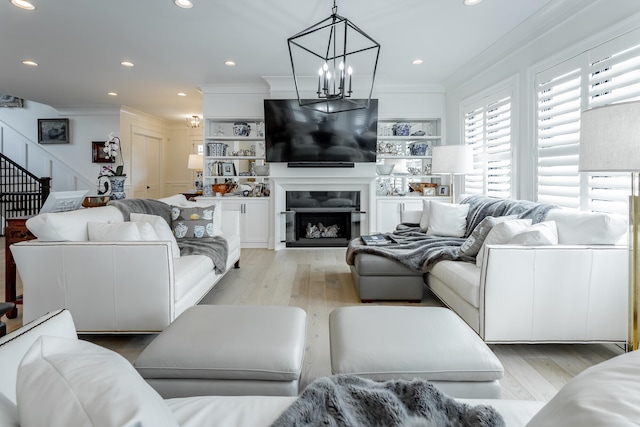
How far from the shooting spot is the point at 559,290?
228 centimetres

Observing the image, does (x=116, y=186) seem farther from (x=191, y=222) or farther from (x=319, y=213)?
(x=319, y=213)

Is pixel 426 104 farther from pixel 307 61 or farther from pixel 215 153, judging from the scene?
pixel 215 153

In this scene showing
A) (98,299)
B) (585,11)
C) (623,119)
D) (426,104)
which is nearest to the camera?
(623,119)

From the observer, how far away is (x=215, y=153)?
626 cm

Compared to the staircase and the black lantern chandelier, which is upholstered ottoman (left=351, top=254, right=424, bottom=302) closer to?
the black lantern chandelier

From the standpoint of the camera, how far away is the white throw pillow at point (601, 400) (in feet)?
1.56

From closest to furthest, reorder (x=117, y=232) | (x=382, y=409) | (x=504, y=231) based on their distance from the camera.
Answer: (x=382, y=409) < (x=117, y=232) < (x=504, y=231)

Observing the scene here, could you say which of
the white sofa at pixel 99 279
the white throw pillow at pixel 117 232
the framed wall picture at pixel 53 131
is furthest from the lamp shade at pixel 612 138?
the framed wall picture at pixel 53 131

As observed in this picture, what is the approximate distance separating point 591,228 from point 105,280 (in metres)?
3.11

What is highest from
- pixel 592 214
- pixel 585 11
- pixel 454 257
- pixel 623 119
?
pixel 585 11

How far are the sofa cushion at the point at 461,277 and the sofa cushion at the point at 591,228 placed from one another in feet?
2.07

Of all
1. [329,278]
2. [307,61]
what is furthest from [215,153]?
[329,278]

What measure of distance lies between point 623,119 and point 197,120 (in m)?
7.68

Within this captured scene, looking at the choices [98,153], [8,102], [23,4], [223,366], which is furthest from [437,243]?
[8,102]
